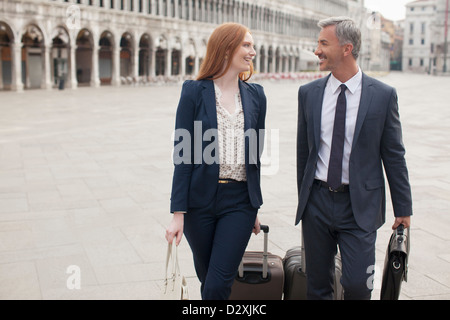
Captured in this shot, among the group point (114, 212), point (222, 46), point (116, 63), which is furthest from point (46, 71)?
point (222, 46)

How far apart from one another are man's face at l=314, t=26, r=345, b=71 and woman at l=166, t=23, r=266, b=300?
39cm

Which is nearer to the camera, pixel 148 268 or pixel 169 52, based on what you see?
pixel 148 268

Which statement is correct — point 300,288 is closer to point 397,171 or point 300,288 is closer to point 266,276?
point 266,276

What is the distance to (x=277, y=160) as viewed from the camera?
1059cm

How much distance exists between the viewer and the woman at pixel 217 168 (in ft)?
9.68

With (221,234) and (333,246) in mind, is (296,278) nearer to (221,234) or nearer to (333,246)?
(333,246)

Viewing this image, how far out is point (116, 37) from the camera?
39.7 metres

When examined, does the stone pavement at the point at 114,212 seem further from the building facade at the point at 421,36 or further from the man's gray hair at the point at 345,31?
the building facade at the point at 421,36

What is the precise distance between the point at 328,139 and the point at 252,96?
1.62ft

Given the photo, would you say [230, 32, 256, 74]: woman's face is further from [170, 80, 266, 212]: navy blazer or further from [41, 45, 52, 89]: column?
[41, 45, 52, 89]: column

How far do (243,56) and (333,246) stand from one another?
3.87 feet

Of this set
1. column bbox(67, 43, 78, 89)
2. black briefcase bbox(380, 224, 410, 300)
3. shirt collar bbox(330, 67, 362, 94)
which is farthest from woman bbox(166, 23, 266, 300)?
column bbox(67, 43, 78, 89)

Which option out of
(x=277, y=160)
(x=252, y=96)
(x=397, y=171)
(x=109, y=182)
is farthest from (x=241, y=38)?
(x=277, y=160)

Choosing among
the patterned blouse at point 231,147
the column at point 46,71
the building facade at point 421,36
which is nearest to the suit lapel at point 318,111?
the patterned blouse at point 231,147
